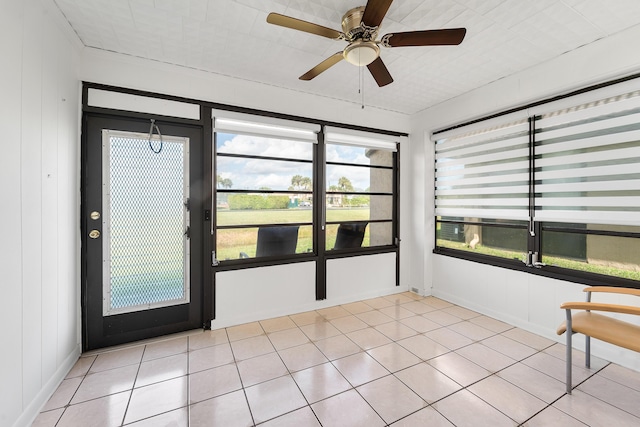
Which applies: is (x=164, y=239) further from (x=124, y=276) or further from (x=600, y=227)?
(x=600, y=227)

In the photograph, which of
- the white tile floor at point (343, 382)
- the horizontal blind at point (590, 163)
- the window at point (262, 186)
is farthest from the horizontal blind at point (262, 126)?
the horizontal blind at point (590, 163)

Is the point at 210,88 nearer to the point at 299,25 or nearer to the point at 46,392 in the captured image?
the point at 299,25

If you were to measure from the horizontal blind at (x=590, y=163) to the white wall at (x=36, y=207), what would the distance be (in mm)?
4596

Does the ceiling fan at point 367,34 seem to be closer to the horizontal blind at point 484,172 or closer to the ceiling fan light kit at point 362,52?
the ceiling fan light kit at point 362,52

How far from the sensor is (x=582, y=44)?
2535 mm

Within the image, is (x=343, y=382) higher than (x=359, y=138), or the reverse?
(x=359, y=138)

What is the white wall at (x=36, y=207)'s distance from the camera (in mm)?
1580

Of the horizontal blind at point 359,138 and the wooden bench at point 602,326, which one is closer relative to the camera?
the wooden bench at point 602,326

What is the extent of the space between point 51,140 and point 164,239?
1274mm

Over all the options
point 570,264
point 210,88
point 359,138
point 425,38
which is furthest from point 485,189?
point 210,88

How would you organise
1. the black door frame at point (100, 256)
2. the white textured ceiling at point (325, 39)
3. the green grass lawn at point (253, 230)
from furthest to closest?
the green grass lawn at point (253, 230) < the black door frame at point (100, 256) < the white textured ceiling at point (325, 39)

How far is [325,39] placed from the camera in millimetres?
2438

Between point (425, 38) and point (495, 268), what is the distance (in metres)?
2.95

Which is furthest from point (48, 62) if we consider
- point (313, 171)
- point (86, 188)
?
point (313, 171)
